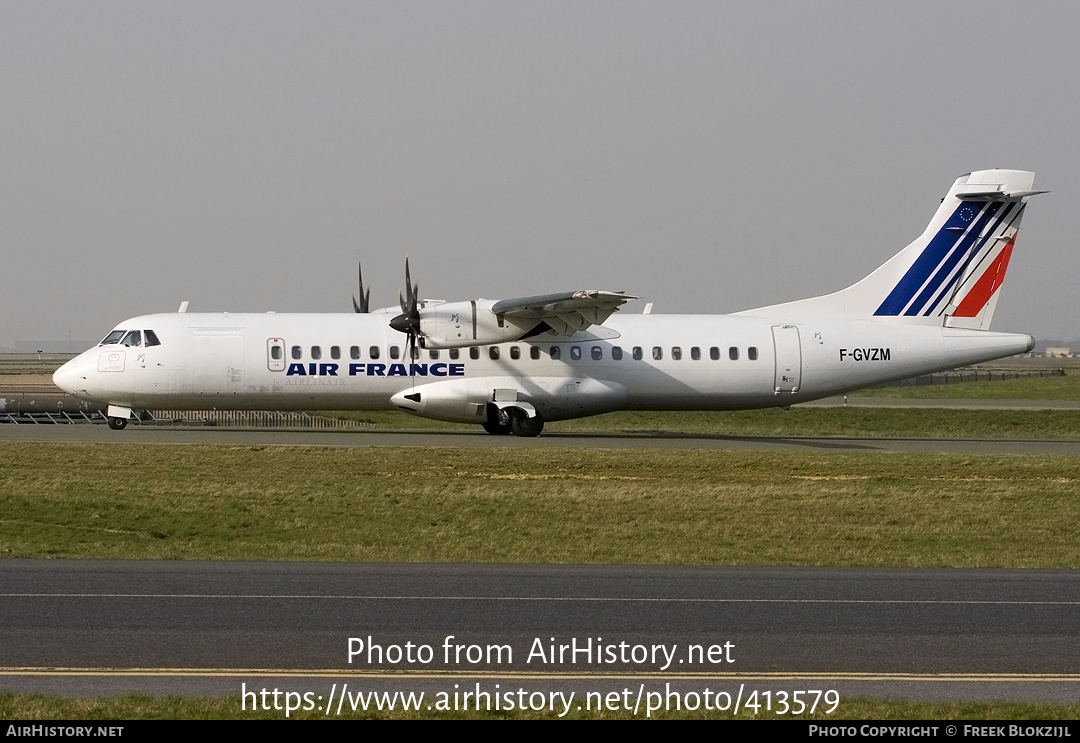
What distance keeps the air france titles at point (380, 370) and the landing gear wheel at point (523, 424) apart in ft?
6.26

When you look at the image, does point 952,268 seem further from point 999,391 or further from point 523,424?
point 999,391

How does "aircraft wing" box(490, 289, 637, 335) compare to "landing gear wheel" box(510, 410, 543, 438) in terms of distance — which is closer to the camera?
"aircraft wing" box(490, 289, 637, 335)

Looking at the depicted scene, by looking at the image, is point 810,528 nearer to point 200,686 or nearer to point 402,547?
point 402,547

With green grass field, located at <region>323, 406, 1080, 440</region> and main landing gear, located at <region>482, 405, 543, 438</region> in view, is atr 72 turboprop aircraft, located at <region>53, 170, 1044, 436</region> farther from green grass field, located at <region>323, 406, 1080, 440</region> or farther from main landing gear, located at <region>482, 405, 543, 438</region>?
green grass field, located at <region>323, 406, 1080, 440</region>

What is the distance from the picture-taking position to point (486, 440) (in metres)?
34.4

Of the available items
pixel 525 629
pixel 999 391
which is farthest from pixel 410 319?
pixel 999 391

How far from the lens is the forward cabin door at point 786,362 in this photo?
1448 inches

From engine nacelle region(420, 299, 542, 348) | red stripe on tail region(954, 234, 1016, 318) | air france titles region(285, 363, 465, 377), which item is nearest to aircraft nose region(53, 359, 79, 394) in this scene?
air france titles region(285, 363, 465, 377)

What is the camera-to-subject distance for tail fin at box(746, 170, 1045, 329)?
3788 cm

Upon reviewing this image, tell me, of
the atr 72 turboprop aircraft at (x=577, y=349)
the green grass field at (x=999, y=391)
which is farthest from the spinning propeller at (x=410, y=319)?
the green grass field at (x=999, y=391)

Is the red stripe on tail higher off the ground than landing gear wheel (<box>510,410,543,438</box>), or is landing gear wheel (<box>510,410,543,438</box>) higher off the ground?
the red stripe on tail

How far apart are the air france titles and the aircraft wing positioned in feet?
7.99

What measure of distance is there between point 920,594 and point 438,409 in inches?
895
